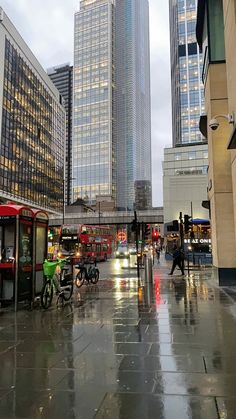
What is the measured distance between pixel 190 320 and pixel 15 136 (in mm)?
71140

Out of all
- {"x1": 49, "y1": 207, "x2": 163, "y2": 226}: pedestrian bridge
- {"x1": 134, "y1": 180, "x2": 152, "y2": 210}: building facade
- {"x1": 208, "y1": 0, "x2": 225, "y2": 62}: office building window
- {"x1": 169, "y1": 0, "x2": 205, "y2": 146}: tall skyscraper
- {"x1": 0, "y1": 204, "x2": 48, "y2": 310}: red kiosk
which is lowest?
{"x1": 0, "y1": 204, "x2": 48, "y2": 310}: red kiosk

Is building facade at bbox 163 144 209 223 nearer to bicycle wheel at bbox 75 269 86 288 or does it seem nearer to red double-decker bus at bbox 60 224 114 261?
red double-decker bus at bbox 60 224 114 261

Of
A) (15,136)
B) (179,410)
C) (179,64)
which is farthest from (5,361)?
(179,64)

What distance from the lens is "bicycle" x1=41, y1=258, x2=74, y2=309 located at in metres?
10.9

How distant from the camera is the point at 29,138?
8112 centimetres

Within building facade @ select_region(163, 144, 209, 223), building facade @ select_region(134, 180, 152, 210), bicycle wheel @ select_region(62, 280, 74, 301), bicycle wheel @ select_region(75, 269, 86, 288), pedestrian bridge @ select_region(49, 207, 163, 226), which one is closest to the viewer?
bicycle wheel @ select_region(62, 280, 74, 301)

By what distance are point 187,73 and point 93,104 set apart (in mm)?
58769

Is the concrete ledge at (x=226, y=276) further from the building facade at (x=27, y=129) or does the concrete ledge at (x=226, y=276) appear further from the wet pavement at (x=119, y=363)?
the building facade at (x=27, y=129)

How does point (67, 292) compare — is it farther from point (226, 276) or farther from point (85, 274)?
point (226, 276)

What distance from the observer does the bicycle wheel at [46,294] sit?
10751 millimetres

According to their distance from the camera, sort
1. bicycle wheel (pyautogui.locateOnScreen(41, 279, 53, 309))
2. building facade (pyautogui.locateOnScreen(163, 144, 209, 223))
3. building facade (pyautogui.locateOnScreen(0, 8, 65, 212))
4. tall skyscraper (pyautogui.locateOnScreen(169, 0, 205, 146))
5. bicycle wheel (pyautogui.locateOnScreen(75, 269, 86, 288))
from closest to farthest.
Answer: bicycle wheel (pyautogui.locateOnScreen(41, 279, 53, 309)) → bicycle wheel (pyautogui.locateOnScreen(75, 269, 86, 288)) → building facade (pyautogui.locateOnScreen(163, 144, 209, 223)) → building facade (pyautogui.locateOnScreen(0, 8, 65, 212)) → tall skyscraper (pyautogui.locateOnScreen(169, 0, 205, 146))

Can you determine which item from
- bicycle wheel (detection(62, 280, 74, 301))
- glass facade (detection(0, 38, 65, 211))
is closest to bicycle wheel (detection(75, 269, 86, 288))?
bicycle wheel (detection(62, 280, 74, 301))

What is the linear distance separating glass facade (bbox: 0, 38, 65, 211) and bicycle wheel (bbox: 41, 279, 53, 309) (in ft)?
192

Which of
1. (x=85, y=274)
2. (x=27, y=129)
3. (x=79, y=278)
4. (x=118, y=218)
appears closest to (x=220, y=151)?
(x=85, y=274)
